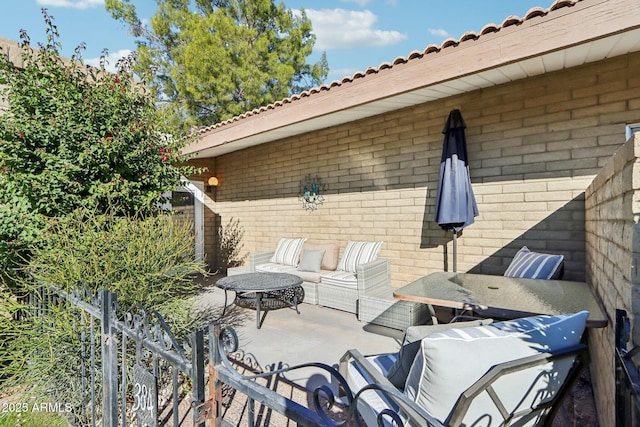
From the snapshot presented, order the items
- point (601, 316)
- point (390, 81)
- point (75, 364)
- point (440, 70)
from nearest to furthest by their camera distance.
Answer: point (601, 316), point (75, 364), point (440, 70), point (390, 81)

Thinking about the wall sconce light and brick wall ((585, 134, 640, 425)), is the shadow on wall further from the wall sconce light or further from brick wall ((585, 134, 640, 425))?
the wall sconce light

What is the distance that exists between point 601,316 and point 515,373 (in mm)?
1071

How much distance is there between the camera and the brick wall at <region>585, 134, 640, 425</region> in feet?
4.33

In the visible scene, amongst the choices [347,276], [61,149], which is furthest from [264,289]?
[61,149]

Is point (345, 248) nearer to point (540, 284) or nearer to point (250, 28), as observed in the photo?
point (540, 284)

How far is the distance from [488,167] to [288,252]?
3770mm

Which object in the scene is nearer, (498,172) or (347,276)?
(498,172)

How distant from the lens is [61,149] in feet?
10.5

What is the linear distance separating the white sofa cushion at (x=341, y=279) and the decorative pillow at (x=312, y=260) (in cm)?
28

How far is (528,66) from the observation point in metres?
3.63

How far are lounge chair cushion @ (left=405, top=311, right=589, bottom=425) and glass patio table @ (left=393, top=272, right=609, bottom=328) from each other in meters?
0.60

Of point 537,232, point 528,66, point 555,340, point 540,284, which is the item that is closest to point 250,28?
point 528,66

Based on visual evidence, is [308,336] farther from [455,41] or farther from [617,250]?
[455,41]

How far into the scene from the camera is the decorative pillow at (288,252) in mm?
6383
